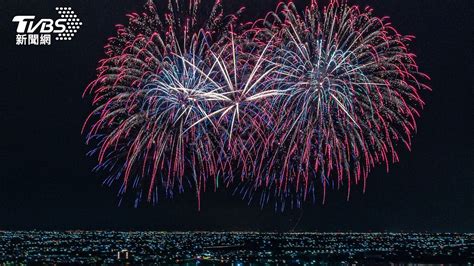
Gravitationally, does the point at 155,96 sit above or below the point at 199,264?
above

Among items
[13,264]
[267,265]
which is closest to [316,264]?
[267,265]

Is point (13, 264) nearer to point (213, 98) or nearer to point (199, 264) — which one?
point (199, 264)

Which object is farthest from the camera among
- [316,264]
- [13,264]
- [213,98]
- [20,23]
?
[316,264]

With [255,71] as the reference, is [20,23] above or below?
above

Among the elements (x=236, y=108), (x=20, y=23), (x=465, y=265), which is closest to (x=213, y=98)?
(x=236, y=108)

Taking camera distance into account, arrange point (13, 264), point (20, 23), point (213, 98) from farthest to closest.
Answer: point (13, 264)
point (20, 23)
point (213, 98)

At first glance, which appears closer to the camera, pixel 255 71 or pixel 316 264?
pixel 255 71

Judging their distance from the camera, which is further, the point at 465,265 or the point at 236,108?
the point at 465,265

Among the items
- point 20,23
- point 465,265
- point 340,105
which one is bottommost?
point 465,265

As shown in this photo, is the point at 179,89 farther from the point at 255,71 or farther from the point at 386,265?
the point at 386,265
